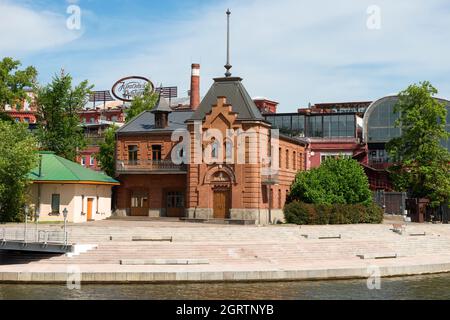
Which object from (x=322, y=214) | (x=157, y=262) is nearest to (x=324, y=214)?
(x=322, y=214)

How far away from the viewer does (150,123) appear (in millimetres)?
→ 59969

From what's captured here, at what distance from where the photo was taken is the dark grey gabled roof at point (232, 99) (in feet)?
168

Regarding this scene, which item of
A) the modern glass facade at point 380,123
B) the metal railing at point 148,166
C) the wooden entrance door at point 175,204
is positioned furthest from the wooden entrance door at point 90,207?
the modern glass facade at point 380,123

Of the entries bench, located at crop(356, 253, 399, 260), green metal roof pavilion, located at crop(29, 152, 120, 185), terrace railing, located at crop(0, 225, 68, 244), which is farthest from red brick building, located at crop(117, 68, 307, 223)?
terrace railing, located at crop(0, 225, 68, 244)

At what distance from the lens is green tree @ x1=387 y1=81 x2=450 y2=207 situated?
58.6 m

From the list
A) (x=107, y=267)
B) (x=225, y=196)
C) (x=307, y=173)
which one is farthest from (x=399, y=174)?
(x=107, y=267)

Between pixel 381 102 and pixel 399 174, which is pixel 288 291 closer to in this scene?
pixel 399 174

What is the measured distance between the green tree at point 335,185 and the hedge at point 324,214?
177cm

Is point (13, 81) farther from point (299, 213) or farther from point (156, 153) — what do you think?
point (299, 213)

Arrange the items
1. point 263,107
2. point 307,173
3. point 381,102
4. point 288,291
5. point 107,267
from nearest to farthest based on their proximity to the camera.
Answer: point 288,291 → point 107,267 → point 307,173 → point 381,102 → point 263,107

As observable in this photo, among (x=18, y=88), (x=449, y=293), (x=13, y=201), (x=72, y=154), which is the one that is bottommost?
(x=449, y=293)

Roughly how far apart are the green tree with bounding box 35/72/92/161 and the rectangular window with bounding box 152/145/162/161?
40.6 feet

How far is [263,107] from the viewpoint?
294 feet

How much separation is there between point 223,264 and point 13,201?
2182cm
